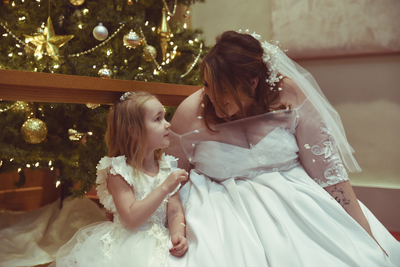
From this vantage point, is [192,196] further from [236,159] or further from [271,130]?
[271,130]

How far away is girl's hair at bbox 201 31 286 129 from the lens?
1201mm

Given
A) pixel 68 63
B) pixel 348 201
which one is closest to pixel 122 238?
pixel 348 201

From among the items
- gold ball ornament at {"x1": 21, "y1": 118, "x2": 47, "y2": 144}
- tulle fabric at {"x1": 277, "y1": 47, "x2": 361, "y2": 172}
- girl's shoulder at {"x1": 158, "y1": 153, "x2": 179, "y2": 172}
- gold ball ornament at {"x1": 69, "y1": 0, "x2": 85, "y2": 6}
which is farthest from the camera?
gold ball ornament at {"x1": 69, "y1": 0, "x2": 85, "y2": 6}

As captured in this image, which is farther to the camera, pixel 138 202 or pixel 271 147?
pixel 271 147

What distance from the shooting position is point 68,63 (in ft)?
6.18

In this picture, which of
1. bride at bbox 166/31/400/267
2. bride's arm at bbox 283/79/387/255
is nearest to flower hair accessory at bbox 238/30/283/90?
bride at bbox 166/31/400/267

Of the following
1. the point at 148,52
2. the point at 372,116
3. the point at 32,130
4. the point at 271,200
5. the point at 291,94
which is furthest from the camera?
the point at 372,116

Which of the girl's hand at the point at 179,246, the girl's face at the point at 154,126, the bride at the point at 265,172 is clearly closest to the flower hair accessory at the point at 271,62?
the bride at the point at 265,172

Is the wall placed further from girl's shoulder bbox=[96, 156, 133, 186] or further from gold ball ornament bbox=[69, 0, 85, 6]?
girl's shoulder bbox=[96, 156, 133, 186]

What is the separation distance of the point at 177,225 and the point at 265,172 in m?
0.38

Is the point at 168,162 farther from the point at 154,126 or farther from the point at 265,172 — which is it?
the point at 265,172

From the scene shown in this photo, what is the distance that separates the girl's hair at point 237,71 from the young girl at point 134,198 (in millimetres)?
247

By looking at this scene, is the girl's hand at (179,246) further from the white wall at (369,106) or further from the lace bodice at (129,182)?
the white wall at (369,106)

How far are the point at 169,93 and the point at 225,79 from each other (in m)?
0.26
